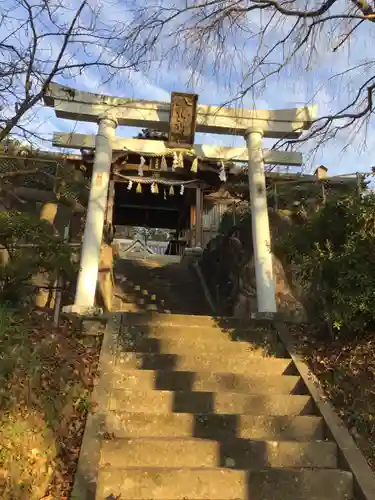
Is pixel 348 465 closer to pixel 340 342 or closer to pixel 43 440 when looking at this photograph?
pixel 340 342

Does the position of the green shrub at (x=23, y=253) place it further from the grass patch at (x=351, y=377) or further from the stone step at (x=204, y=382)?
the grass patch at (x=351, y=377)

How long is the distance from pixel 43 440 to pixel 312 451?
7.91 feet

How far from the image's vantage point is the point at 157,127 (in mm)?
9117

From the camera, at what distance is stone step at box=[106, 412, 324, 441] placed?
4.41 meters

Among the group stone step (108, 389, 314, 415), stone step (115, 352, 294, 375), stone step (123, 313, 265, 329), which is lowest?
stone step (108, 389, 314, 415)

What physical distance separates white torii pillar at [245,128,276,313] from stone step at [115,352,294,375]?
66.6 inches

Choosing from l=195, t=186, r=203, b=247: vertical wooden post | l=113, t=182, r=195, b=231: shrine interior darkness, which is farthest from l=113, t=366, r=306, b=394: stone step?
l=113, t=182, r=195, b=231: shrine interior darkness

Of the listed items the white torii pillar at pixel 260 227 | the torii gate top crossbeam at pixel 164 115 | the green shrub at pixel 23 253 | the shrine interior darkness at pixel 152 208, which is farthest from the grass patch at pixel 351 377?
the shrine interior darkness at pixel 152 208

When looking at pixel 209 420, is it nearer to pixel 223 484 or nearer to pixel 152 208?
pixel 223 484

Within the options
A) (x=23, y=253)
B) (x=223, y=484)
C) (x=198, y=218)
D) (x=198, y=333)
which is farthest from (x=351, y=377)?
(x=198, y=218)

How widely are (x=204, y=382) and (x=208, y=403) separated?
13.4 inches

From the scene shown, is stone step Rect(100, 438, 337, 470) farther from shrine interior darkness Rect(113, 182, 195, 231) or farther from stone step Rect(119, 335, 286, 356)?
shrine interior darkness Rect(113, 182, 195, 231)

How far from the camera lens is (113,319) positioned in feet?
20.1

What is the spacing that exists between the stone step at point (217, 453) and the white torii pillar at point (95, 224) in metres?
2.79
